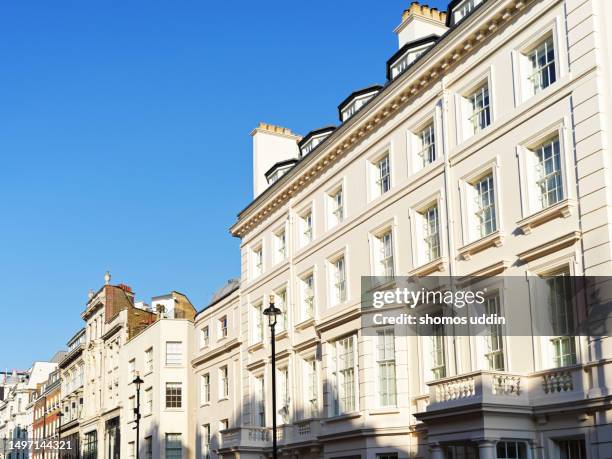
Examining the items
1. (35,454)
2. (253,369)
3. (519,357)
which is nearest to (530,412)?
(519,357)

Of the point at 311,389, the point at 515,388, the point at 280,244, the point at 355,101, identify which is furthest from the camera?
the point at 280,244

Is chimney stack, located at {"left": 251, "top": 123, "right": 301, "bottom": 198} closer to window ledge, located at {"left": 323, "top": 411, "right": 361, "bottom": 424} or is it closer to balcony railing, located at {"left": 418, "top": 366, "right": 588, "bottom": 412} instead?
window ledge, located at {"left": 323, "top": 411, "right": 361, "bottom": 424}

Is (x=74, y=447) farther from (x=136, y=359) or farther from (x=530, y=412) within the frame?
(x=530, y=412)

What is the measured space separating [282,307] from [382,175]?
849cm

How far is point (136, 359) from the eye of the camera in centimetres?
5416

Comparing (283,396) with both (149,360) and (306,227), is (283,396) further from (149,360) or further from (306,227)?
(149,360)

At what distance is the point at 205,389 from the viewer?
→ 44.8 metres

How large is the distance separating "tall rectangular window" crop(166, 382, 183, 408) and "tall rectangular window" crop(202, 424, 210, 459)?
554cm

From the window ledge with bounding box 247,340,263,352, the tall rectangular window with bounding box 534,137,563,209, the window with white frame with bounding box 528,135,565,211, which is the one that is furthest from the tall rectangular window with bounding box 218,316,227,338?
the tall rectangular window with bounding box 534,137,563,209

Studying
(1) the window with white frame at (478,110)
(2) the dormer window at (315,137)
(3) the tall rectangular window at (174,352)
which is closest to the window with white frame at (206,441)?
(3) the tall rectangular window at (174,352)

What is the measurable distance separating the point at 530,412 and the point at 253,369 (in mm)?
18136

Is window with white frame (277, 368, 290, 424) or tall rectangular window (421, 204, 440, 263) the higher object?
tall rectangular window (421, 204, 440, 263)

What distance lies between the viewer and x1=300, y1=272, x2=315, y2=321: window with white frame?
3353 cm

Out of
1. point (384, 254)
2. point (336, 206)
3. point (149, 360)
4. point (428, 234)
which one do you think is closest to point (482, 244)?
point (428, 234)
